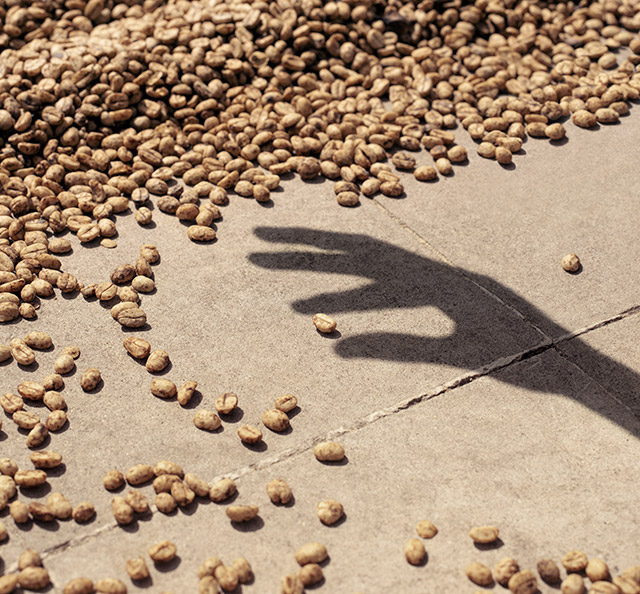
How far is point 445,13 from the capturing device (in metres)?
4.30

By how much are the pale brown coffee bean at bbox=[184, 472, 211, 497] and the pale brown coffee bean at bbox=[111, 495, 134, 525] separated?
0.17 m

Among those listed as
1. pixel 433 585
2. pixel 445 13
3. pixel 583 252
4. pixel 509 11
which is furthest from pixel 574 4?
pixel 433 585

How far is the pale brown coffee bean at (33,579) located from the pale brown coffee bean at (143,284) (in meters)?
1.15

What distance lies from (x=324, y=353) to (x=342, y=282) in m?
0.38

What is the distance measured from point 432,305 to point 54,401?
1.30 metres

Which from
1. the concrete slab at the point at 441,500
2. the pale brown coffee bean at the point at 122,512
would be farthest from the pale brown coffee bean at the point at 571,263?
the pale brown coffee bean at the point at 122,512

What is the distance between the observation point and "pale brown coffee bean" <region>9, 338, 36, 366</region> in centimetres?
262

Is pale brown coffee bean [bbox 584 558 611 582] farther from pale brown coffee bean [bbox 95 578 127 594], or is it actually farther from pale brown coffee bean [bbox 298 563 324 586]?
pale brown coffee bean [bbox 95 578 127 594]

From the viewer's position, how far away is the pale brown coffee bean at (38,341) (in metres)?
2.68

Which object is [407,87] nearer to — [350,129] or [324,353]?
[350,129]

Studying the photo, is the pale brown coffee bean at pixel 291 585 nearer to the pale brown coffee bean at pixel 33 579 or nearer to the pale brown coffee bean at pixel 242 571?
the pale brown coffee bean at pixel 242 571

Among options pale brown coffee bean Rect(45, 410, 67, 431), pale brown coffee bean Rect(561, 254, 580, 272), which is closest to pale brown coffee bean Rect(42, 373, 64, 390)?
pale brown coffee bean Rect(45, 410, 67, 431)

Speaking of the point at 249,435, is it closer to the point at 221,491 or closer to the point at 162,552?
the point at 221,491

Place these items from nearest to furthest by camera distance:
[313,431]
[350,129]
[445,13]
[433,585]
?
[433,585]
[313,431]
[350,129]
[445,13]
